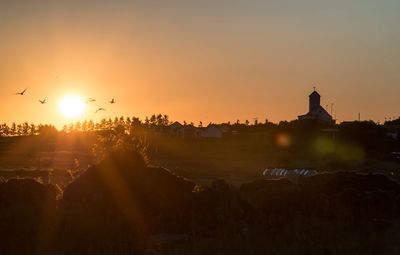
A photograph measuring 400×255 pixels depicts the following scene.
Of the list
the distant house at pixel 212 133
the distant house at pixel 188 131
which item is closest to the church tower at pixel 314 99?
the distant house at pixel 212 133

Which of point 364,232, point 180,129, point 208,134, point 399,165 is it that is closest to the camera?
point 364,232

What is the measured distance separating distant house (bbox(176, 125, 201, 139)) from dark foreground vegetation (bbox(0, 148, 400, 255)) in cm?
13502

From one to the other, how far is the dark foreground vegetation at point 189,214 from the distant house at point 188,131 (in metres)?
135

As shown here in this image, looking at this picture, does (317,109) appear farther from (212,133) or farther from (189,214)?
(189,214)

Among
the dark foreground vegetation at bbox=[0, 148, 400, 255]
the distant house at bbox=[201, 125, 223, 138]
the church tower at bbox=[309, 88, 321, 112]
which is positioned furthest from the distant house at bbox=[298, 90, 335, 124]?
the dark foreground vegetation at bbox=[0, 148, 400, 255]

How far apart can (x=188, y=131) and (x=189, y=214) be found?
144 meters

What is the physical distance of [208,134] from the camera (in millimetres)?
148500

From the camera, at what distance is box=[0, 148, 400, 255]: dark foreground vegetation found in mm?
14461

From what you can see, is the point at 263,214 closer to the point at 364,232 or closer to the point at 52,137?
the point at 364,232

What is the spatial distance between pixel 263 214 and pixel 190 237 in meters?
2.38

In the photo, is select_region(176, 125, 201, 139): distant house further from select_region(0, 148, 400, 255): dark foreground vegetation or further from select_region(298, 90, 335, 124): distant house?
select_region(0, 148, 400, 255): dark foreground vegetation

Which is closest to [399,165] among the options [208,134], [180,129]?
[208,134]

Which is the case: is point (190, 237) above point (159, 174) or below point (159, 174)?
below

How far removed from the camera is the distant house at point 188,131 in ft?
513
